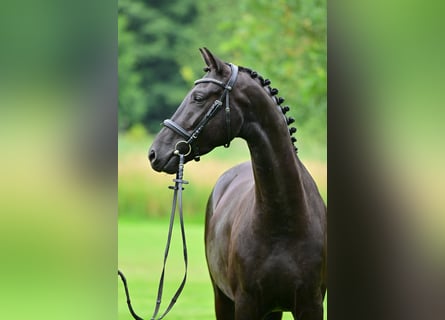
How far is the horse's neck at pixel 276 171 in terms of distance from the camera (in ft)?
10.9

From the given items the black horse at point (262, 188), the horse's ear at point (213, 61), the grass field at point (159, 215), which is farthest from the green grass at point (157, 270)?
the horse's ear at point (213, 61)

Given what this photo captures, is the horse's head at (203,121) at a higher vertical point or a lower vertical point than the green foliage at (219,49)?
lower

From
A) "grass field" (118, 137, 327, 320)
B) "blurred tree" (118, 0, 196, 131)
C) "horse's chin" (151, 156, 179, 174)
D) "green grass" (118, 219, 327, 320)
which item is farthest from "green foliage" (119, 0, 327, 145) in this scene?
"horse's chin" (151, 156, 179, 174)

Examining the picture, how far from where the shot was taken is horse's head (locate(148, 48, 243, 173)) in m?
3.21

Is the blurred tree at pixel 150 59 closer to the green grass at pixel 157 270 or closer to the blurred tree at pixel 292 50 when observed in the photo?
the blurred tree at pixel 292 50

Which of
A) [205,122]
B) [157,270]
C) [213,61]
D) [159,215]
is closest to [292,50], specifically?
[159,215]

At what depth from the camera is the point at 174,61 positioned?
425 inches

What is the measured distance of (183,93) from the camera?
1045 centimetres

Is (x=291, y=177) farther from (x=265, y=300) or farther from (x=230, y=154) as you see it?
(x=230, y=154)

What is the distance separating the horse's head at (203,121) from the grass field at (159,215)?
13.2 feet
